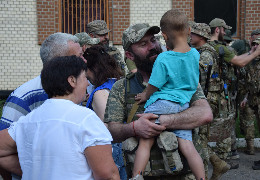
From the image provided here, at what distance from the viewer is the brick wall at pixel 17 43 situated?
426 inches

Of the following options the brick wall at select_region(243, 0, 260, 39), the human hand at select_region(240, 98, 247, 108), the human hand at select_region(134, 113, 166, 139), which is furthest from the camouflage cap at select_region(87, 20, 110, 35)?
the brick wall at select_region(243, 0, 260, 39)

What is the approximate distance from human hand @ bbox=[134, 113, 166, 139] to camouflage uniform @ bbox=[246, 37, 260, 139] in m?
5.12

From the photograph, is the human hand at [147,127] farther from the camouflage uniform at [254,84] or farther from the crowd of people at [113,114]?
the camouflage uniform at [254,84]

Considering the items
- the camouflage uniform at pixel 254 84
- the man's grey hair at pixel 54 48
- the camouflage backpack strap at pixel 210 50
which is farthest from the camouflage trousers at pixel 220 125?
the man's grey hair at pixel 54 48

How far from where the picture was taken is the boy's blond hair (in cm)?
298

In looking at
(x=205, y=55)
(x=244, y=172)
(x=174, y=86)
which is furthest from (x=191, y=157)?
(x=244, y=172)

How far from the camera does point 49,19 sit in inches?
425

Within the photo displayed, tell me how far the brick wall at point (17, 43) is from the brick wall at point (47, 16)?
0.20 metres

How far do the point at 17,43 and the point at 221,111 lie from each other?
6.71 metres

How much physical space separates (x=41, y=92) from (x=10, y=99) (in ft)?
0.76

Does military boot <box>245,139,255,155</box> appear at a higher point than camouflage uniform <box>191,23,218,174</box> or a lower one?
lower

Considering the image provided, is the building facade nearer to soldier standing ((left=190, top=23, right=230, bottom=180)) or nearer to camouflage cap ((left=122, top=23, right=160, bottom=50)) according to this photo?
soldier standing ((left=190, top=23, right=230, bottom=180))

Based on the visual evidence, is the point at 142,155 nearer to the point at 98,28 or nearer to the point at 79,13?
the point at 98,28

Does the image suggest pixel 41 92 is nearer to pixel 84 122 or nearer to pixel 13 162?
pixel 13 162
